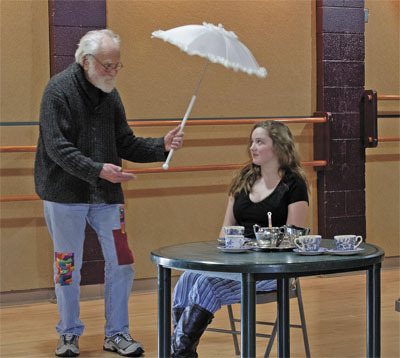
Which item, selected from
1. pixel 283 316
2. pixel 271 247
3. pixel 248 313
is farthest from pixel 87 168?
pixel 248 313

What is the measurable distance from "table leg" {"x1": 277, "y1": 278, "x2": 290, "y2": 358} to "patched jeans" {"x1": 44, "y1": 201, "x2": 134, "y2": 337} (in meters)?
1.24

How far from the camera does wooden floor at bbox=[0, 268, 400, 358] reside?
14.3 feet

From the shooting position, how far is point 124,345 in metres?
4.28

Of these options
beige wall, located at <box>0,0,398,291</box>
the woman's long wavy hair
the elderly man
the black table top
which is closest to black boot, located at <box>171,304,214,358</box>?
the black table top

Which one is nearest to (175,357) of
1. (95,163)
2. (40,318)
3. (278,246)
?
(278,246)

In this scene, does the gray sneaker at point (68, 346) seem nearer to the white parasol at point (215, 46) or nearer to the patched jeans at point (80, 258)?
the patched jeans at point (80, 258)

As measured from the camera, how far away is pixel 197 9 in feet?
19.6

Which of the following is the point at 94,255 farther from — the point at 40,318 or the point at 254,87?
the point at 254,87

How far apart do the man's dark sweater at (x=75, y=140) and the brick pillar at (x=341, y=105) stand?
2243mm

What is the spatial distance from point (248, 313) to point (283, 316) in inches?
10.9

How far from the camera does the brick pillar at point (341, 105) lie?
632 cm

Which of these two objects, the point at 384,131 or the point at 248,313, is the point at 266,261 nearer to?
the point at 248,313

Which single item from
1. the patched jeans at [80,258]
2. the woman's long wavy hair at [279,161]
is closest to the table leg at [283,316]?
the woman's long wavy hair at [279,161]

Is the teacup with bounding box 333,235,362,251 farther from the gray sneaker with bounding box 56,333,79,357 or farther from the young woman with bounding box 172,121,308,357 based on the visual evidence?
the gray sneaker with bounding box 56,333,79,357
